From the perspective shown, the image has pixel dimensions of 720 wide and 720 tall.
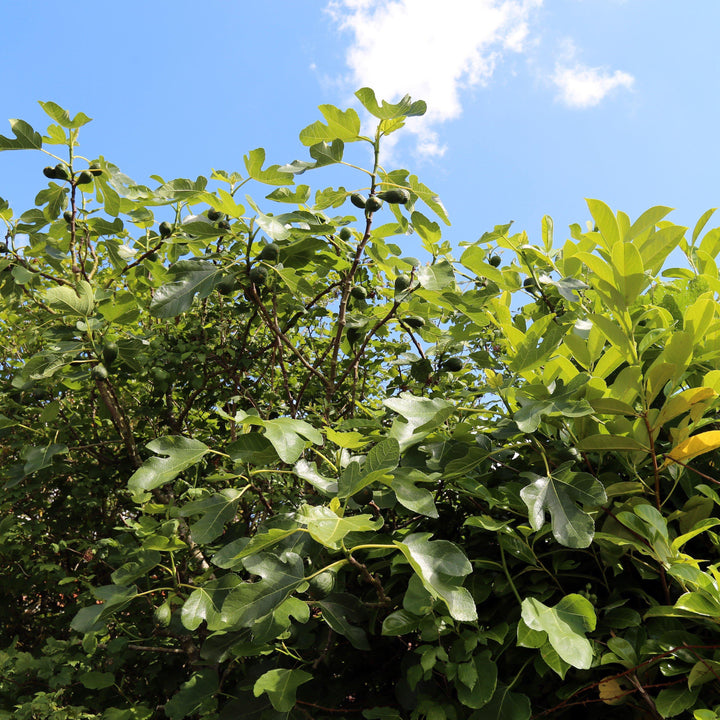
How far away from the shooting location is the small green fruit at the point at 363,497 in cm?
151


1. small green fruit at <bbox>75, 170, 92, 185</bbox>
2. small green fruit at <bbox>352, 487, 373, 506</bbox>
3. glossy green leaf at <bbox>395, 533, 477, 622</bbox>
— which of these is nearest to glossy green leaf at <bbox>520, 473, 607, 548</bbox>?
glossy green leaf at <bbox>395, 533, 477, 622</bbox>

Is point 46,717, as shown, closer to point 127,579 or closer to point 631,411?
point 127,579

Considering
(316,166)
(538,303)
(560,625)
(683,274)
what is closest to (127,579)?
(560,625)

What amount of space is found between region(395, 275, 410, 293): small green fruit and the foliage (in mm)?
10

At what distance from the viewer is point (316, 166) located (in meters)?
1.88

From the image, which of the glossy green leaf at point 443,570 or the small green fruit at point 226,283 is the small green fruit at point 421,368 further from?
the glossy green leaf at point 443,570

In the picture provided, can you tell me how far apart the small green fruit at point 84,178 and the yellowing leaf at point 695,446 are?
223 cm

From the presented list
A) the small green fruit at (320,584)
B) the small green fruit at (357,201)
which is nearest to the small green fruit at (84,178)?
the small green fruit at (357,201)

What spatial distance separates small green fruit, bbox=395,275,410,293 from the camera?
84.4 inches

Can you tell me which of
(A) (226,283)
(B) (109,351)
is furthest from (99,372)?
(A) (226,283)

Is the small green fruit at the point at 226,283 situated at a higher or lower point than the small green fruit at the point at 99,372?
higher

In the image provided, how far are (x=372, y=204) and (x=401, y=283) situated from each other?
360 mm

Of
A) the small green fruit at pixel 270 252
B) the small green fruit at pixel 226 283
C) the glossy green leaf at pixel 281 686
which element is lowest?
the glossy green leaf at pixel 281 686

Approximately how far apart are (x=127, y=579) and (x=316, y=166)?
136 centimetres
